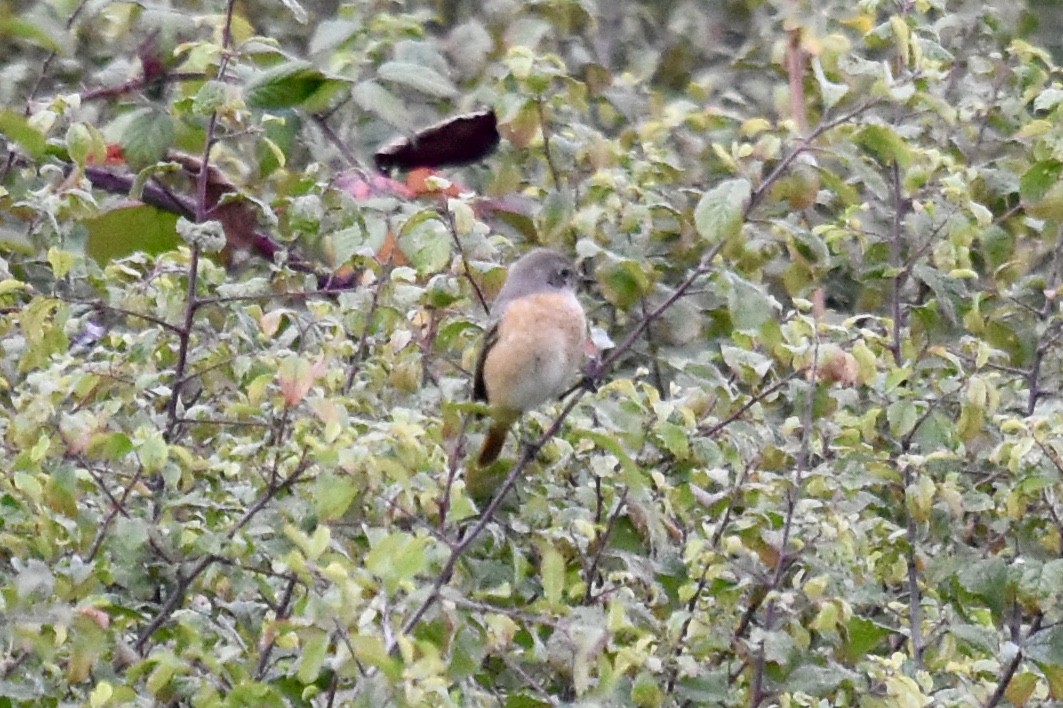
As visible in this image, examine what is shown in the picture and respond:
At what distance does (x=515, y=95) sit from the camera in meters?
3.37

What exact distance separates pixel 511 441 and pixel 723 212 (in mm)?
995

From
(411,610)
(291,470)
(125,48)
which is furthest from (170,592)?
(125,48)

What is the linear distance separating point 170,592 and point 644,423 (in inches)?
33.3

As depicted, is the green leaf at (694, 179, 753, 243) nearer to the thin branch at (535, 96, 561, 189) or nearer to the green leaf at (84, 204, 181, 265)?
the thin branch at (535, 96, 561, 189)

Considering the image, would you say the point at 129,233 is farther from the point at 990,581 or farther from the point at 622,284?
the point at 990,581

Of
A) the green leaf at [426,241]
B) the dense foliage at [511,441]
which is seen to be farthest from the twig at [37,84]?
the green leaf at [426,241]

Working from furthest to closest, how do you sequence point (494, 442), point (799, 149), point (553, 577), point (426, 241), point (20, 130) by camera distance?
point (494, 442) < point (426, 241) < point (799, 149) < point (553, 577) < point (20, 130)

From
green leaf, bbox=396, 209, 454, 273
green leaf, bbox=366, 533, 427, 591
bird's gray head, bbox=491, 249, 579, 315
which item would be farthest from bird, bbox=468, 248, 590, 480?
green leaf, bbox=366, 533, 427, 591

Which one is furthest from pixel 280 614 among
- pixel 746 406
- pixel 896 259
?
pixel 896 259

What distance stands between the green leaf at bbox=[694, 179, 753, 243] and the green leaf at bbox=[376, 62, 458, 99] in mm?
683

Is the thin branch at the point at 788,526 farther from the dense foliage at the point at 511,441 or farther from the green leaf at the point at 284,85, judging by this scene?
the green leaf at the point at 284,85

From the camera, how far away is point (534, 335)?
354cm

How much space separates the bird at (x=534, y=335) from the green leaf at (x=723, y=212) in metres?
0.96

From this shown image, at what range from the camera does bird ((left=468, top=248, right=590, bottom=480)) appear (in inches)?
137
